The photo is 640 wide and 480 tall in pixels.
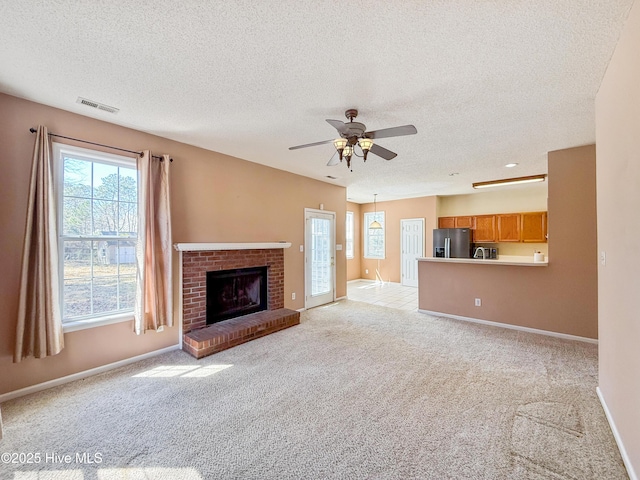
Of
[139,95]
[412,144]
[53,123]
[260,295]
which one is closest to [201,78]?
→ [139,95]

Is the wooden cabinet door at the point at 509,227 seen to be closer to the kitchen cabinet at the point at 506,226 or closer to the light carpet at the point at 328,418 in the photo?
the kitchen cabinet at the point at 506,226

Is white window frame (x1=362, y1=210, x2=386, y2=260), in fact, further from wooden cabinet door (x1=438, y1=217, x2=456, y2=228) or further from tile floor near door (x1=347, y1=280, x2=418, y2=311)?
wooden cabinet door (x1=438, y1=217, x2=456, y2=228)

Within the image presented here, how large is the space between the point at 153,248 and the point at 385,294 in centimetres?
546

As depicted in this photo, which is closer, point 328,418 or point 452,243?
point 328,418

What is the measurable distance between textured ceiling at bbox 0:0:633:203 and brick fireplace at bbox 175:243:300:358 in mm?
1587

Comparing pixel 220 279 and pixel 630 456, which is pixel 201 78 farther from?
pixel 630 456

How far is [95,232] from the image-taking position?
2984 mm

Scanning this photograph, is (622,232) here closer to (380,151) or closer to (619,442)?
(619,442)

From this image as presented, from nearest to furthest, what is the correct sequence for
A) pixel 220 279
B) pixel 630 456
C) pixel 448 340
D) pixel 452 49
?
pixel 630 456 → pixel 452 49 → pixel 448 340 → pixel 220 279

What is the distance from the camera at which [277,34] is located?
1.72 m

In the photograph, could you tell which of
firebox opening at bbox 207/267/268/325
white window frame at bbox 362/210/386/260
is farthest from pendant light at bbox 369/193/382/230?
firebox opening at bbox 207/267/268/325

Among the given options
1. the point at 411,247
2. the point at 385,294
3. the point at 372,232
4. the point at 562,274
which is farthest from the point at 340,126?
the point at 372,232

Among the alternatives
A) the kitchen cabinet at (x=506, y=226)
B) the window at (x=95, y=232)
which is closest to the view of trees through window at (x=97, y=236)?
the window at (x=95, y=232)

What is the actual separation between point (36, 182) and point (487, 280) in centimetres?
588
